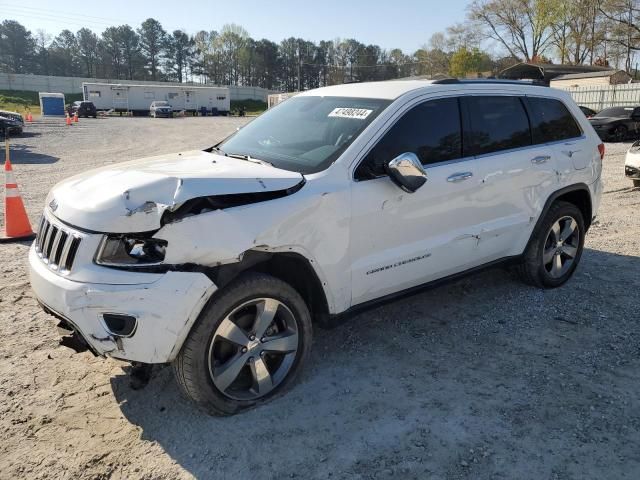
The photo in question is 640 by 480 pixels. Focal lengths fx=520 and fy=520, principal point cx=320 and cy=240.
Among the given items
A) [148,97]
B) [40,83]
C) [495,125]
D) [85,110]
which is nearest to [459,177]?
[495,125]

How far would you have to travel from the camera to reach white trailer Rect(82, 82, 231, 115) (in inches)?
2234

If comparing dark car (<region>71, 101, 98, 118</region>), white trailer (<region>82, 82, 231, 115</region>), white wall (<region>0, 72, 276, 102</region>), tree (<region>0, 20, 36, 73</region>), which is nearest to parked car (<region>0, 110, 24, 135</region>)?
dark car (<region>71, 101, 98, 118</region>)

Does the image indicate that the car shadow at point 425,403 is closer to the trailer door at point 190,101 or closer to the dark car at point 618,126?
the dark car at point 618,126

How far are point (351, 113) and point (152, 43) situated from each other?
113391mm

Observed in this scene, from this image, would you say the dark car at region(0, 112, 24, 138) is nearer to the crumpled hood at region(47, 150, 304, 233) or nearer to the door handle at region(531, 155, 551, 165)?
the crumpled hood at region(47, 150, 304, 233)

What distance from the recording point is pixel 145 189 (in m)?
2.80

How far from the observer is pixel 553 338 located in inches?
159

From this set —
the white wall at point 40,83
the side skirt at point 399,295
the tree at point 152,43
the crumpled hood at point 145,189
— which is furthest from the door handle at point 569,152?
the tree at point 152,43

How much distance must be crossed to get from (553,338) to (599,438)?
1245mm

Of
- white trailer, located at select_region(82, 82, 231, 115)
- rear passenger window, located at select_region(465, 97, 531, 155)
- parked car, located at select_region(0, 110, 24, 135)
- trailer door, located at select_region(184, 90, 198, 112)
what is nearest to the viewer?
rear passenger window, located at select_region(465, 97, 531, 155)

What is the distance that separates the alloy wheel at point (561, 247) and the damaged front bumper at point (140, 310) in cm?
348

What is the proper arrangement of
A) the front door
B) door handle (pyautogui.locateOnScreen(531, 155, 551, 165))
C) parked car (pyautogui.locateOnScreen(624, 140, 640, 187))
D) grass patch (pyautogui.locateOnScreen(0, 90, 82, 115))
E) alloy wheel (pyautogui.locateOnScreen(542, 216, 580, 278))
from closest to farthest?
the front door, door handle (pyautogui.locateOnScreen(531, 155, 551, 165)), alloy wheel (pyautogui.locateOnScreen(542, 216, 580, 278)), parked car (pyautogui.locateOnScreen(624, 140, 640, 187)), grass patch (pyautogui.locateOnScreen(0, 90, 82, 115))

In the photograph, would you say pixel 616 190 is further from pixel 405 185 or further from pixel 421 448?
pixel 421 448

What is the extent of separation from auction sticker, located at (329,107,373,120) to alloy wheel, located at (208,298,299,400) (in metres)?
1.45
